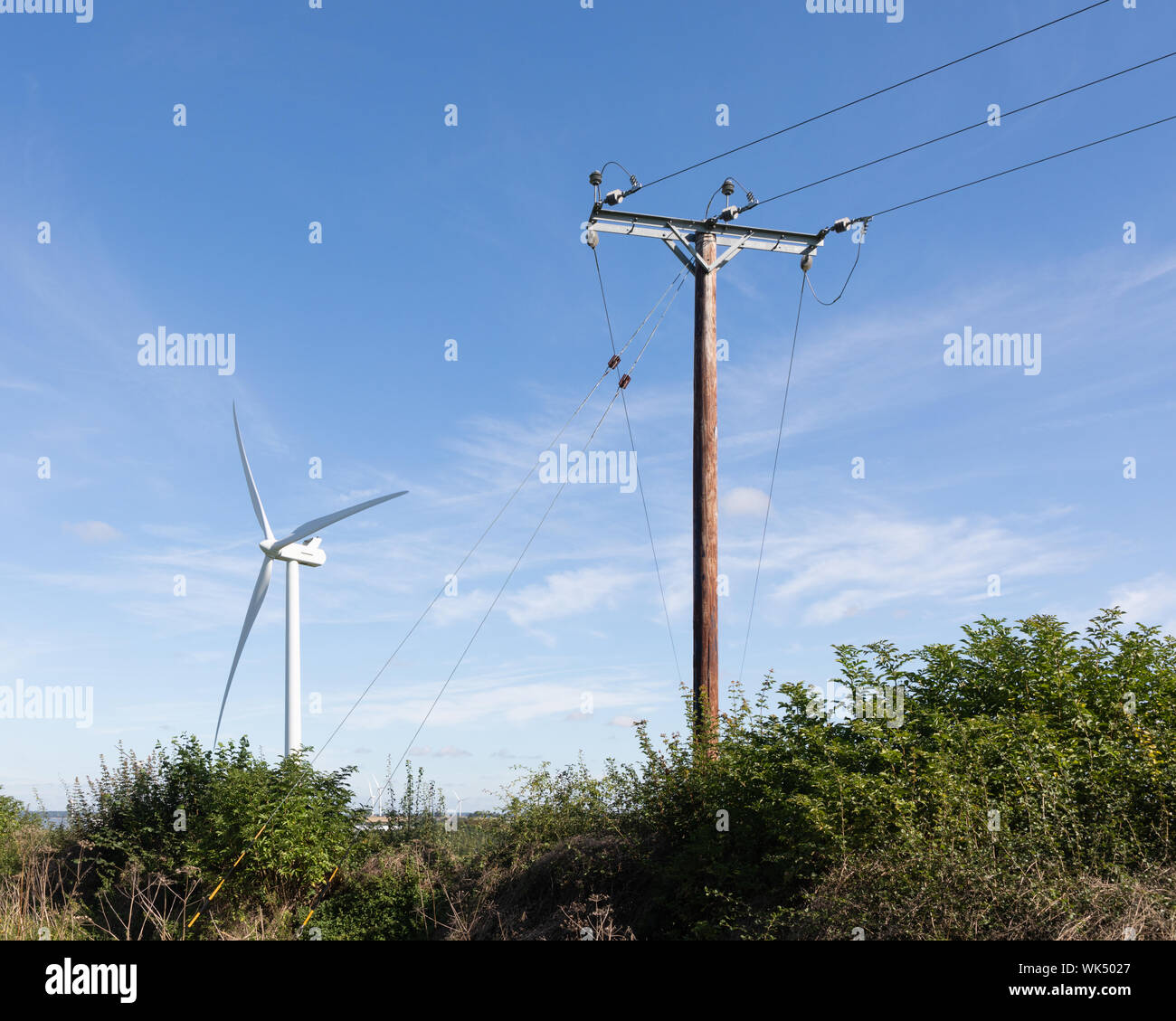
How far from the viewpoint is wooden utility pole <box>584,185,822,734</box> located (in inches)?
535

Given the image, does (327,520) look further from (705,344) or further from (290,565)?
(705,344)

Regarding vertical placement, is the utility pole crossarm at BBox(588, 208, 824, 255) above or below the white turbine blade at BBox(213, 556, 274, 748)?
above

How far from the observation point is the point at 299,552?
829 inches

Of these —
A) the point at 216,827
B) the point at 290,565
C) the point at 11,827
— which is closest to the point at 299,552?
the point at 290,565

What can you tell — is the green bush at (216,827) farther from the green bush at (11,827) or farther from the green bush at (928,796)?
A: the green bush at (928,796)

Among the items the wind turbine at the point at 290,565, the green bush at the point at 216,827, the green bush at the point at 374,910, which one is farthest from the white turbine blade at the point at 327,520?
the green bush at the point at 374,910

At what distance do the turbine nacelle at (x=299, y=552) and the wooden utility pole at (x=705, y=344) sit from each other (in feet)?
33.3

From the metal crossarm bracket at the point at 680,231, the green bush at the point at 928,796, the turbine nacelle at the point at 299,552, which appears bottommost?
the green bush at the point at 928,796

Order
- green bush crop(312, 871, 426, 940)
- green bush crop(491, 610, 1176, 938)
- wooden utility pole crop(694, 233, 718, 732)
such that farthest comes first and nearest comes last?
green bush crop(312, 871, 426, 940), wooden utility pole crop(694, 233, 718, 732), green bush crop(491, 610, 1176, 938)

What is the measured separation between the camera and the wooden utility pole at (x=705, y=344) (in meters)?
13.6

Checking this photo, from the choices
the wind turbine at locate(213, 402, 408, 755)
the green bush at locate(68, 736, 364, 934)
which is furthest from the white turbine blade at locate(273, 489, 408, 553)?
the green bush at locate(68, 736, 364, 934)

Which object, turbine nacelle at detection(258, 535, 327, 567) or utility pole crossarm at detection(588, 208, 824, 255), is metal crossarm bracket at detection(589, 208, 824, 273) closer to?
utility pole crossarm at detection(588, 208, 824, 255)
